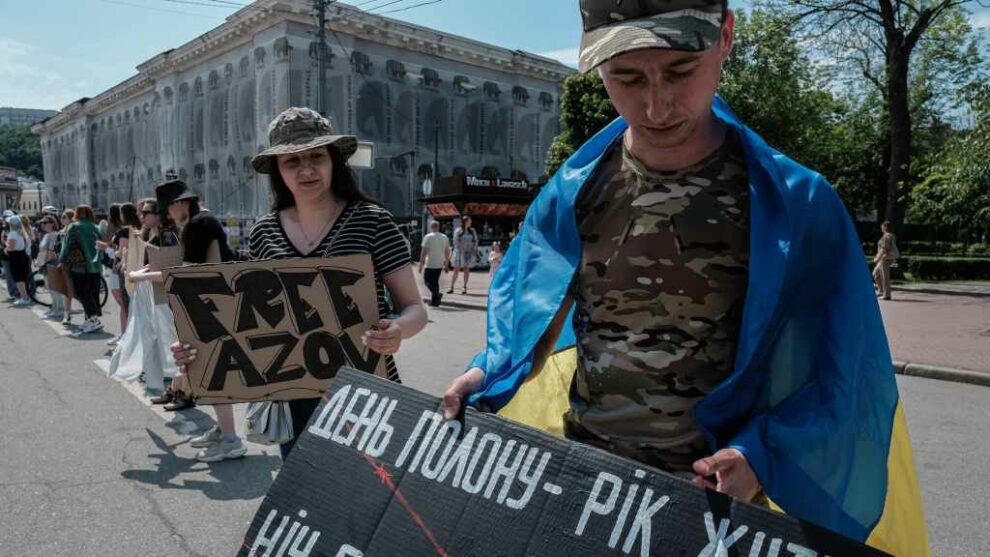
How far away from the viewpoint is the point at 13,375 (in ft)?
25.2

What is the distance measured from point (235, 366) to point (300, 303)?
1.13 ft

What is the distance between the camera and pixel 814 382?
136cm

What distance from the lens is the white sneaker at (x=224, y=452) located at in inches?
191

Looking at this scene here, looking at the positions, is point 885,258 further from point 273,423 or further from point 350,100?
point 350,100

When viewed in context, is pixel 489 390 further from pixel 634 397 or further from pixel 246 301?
pixel 246 301

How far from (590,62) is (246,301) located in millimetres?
1577

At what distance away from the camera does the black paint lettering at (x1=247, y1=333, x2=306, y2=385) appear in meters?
2.47

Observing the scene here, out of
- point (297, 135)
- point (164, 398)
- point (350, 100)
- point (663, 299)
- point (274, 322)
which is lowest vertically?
point (164, 398)

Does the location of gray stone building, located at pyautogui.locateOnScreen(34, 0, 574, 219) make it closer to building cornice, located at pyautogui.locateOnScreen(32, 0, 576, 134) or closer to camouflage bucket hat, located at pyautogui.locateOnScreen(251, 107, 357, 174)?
building cornice, located at pyautogui.locateOnScreen(32, 0, 576, 134)

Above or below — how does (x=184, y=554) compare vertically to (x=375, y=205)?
below

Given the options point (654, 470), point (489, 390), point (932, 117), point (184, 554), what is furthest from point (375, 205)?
point (932, 117)

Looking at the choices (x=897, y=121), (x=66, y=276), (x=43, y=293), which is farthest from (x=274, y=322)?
(x=897, y=121)

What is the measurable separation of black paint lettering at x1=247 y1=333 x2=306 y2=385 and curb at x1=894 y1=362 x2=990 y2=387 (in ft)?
25.1

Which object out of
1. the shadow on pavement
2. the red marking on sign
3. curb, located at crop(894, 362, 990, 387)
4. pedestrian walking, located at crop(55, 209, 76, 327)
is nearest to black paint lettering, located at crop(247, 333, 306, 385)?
the red marking on sign
